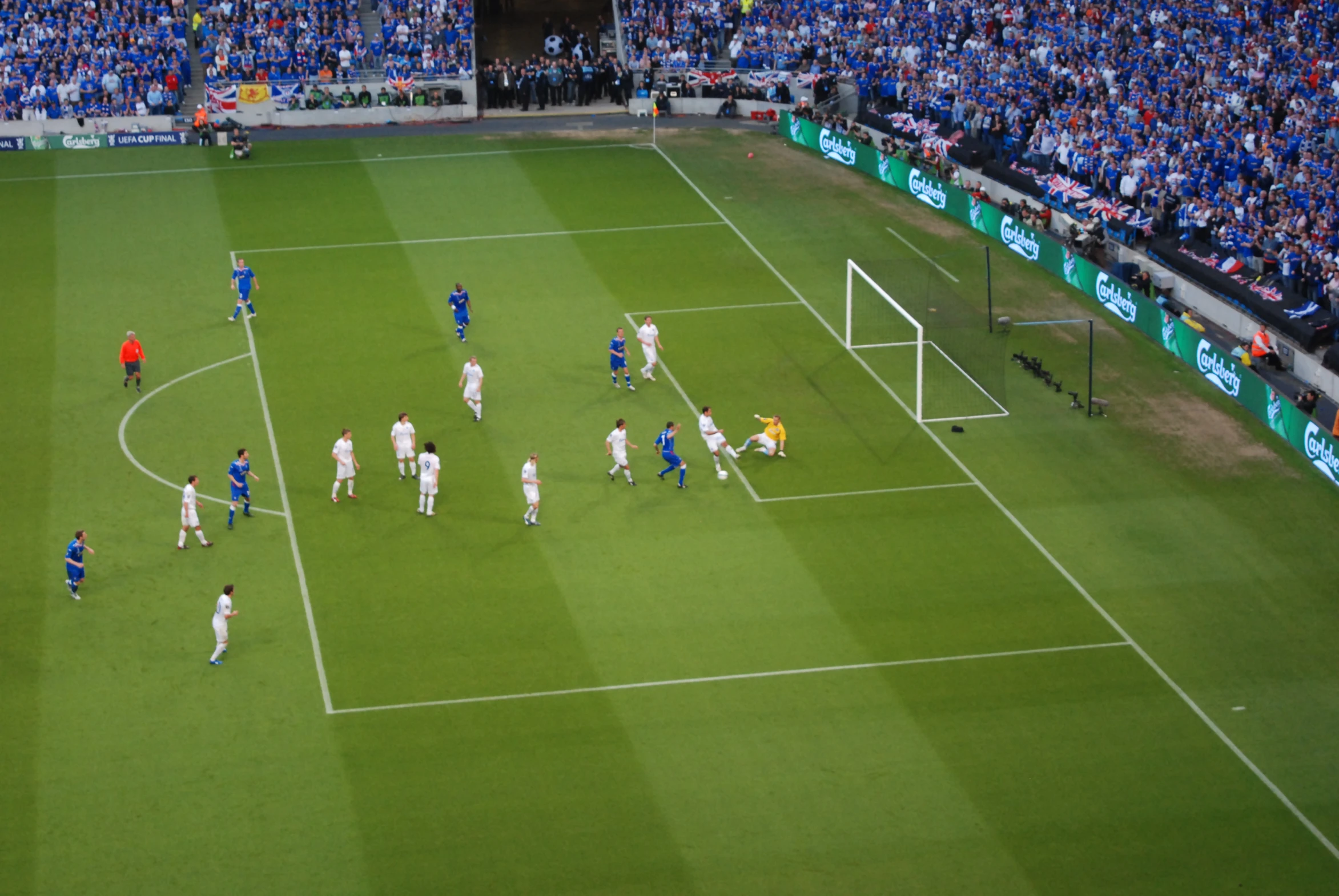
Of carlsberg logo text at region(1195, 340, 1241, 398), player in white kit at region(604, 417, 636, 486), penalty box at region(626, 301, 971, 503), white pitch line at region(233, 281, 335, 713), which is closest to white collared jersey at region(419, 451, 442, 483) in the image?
white pitch line at region(233, 281, 335, 713)

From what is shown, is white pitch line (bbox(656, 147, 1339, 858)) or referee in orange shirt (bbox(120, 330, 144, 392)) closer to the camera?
white pitch line (bbox(656, 147, 1339, 858))

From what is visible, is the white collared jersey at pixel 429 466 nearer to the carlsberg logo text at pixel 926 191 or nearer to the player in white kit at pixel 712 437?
the player in white kit at pixel 712 437

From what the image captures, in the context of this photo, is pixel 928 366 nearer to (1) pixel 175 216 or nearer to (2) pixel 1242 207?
(2) pixel 1242 207

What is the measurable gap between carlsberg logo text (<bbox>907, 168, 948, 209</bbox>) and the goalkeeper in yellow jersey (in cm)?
1851

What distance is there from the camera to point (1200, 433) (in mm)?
35250

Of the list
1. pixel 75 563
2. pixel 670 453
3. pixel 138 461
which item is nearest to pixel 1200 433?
pixel 670 453

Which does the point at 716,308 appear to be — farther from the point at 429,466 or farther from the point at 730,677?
the point at 730,677

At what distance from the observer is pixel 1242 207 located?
42906 millimetres

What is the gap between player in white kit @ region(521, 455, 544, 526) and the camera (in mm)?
30438

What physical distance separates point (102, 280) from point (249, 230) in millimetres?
5533

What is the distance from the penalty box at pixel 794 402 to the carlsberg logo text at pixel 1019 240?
8.04m

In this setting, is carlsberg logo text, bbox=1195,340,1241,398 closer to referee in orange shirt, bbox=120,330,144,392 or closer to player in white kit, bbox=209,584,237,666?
player in white kit, bbox=209,584,237,666

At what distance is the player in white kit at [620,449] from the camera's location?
32.2m

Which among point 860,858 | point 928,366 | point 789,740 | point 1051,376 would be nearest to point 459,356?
point 928,366
